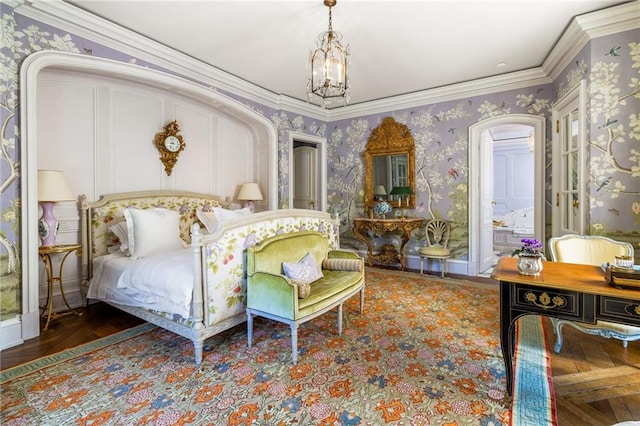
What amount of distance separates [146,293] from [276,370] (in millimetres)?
1321

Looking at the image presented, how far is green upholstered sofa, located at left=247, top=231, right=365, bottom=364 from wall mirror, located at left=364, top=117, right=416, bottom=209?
2549 millimetres

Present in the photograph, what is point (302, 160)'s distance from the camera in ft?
21.4

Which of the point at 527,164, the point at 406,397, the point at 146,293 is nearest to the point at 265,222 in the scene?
the point at 146,293

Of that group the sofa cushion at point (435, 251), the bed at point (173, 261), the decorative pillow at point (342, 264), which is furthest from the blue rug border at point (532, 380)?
the bed at point (173, 261)

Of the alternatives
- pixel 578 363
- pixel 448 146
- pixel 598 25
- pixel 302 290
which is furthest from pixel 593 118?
pixel 302 290

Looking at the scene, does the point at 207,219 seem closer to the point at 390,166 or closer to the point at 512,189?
the point at 390,166

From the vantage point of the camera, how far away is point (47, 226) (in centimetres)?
297

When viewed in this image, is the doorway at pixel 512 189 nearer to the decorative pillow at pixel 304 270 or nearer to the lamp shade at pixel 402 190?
the lamp shade at pixel 402 190

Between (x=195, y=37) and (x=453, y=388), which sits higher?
(x=195, y=37)

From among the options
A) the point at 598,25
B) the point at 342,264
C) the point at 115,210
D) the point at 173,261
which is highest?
the point at 598,25

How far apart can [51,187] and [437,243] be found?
16.3 feet

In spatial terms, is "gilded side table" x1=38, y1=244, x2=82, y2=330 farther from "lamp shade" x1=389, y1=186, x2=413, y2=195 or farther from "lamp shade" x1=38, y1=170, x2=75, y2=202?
"lamp shade" x1=389, y1=186, x2=413, y2=195

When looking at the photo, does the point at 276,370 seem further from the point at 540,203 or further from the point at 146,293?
the point at 540,203

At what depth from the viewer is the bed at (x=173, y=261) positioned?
2326 mm
